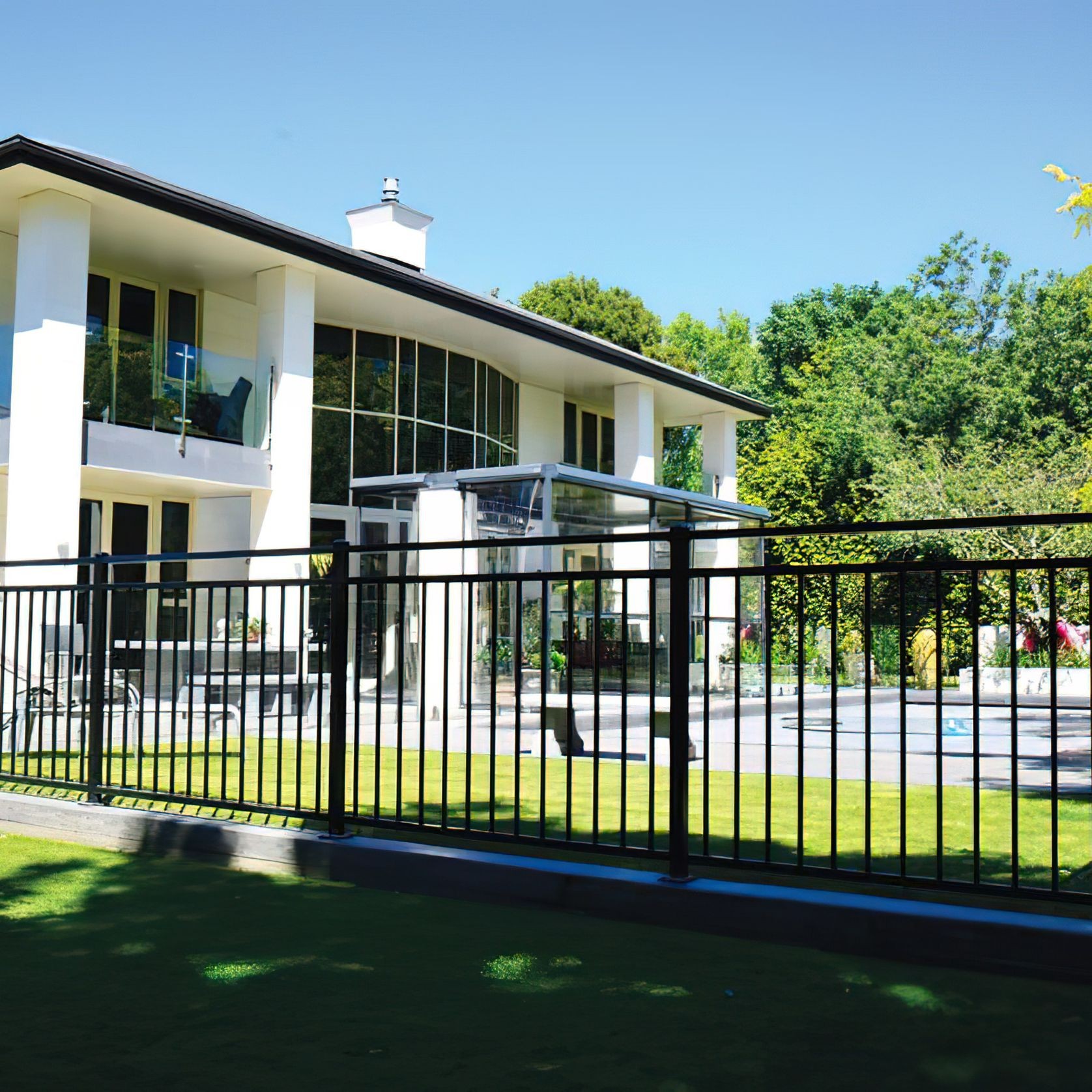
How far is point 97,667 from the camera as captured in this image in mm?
6699

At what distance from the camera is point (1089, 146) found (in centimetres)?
4353

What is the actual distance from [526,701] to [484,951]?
1039 centimetres

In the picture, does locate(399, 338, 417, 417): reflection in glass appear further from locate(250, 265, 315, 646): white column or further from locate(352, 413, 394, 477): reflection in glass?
locate(250, 265, 315, 646): white column

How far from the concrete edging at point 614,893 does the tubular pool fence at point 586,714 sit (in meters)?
0.12

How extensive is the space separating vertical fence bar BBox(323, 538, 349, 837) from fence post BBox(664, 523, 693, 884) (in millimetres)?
1685

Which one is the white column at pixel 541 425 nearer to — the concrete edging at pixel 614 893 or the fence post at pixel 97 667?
the fence post at pixel 97 667

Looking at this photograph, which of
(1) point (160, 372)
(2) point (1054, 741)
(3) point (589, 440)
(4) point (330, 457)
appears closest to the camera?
(2) point (1054, 741)

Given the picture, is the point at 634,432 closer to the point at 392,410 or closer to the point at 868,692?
the point at 392,410

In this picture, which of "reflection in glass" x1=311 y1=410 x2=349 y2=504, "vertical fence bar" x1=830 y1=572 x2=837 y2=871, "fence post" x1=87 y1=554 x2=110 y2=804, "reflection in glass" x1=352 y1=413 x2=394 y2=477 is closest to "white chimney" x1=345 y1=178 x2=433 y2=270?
"reflection in glass" x1=352 y1=413 x2=394 y2=477

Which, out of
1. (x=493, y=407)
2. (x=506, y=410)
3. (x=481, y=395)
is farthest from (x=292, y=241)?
(x=506, y=410)

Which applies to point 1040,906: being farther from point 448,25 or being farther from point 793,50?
point 793,50

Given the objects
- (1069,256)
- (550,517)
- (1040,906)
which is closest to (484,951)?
(1040,906)

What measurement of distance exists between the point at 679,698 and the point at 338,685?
1843mm

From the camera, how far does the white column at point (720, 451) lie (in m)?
29.8
